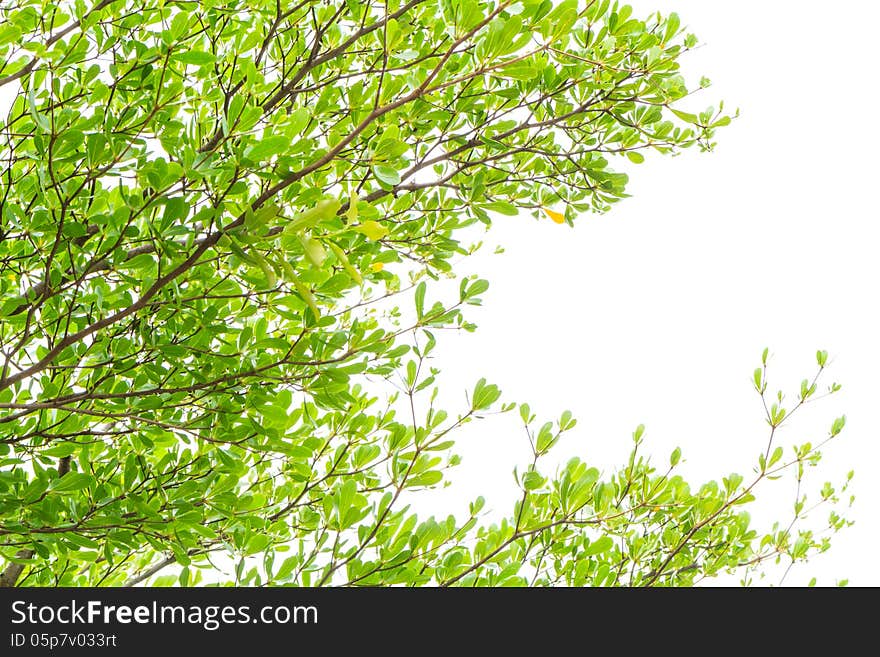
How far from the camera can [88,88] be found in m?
2.31

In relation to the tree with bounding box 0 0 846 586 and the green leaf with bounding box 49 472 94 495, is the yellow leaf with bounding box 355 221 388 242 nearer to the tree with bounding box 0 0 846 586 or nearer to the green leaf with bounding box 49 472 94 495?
the tree with bounding box 0 0 846 586

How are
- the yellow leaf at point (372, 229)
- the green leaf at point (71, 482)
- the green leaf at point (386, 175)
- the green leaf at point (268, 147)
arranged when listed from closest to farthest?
the yellow leaf at point (372, 229)
the green leaf at point (268, 147)
the green leaf at point (386, 175)
the green leaf at point (71, 482)

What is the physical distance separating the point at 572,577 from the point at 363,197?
1.43 meters

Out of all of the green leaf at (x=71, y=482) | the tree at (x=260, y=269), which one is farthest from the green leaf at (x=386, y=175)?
the green leaf at (x=71, y=482)

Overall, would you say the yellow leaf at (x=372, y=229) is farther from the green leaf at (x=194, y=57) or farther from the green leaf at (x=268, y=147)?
the green leaf at (x=194, y=57)

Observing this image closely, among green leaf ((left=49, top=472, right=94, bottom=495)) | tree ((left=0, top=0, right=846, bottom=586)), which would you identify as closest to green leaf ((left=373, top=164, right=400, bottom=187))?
tree ((left=0, top=0, right=846, bottom=586))

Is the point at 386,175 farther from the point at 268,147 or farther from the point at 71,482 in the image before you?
the point at 71,482

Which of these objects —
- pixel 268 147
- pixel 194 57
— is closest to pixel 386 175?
pixel 268 147

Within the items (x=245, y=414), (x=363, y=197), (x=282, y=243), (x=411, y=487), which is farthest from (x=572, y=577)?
(x=282, y=243)

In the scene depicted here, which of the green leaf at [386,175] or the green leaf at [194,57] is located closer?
the green leaf at [386,175]

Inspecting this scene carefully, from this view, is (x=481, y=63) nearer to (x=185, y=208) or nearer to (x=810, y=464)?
(x=185, y=208)

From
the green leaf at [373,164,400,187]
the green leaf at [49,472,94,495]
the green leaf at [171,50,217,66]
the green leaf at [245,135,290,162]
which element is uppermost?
the green leaf at [171,50,217,66]

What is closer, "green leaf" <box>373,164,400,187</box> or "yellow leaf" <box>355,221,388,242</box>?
"yellow leaf" <box>355,221,388,242</box>
